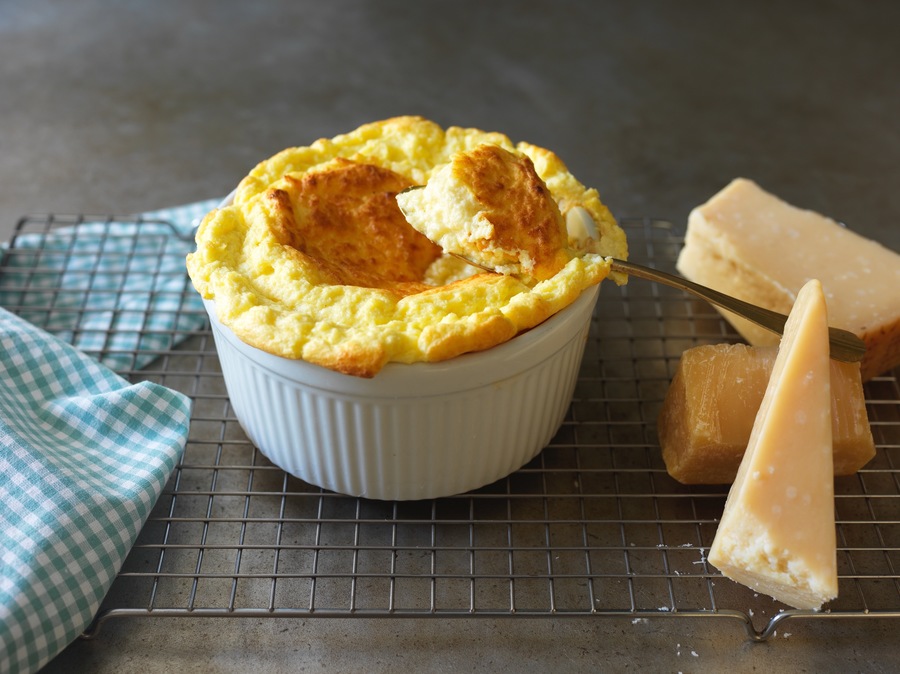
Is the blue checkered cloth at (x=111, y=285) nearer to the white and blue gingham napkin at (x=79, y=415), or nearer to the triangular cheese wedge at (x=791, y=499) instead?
the white and blue gingham napkin at (x=79, y=415)

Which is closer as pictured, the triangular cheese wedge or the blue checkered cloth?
the triangular cheese wedge

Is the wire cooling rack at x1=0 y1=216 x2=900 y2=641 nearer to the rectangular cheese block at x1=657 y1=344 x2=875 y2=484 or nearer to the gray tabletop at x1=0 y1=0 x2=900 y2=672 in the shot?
the rectangular cheese block at x1=657 y1=344 x2=875 y2=484

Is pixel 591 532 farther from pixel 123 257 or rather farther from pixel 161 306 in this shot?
pixel 123 257

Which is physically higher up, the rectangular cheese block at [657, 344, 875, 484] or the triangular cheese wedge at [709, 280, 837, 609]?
the triangular cheese wedge at [709, 280, 837, 609]

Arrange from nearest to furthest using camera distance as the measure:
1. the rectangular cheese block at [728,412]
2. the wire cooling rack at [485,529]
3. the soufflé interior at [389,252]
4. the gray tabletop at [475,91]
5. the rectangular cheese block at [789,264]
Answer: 1. the soufflé interior at [389,252]
2. the wire cooling rack at [485,529]
3. the rectangular cheese block at [728,412]
4. the rectangular cheese block at [789,264]
5. the gray tabletop at [475,91]

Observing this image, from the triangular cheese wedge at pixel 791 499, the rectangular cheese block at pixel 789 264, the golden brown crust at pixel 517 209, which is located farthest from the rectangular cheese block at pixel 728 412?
the golden brown crust at pixel 517 209

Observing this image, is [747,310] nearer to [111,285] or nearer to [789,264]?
[789,264]

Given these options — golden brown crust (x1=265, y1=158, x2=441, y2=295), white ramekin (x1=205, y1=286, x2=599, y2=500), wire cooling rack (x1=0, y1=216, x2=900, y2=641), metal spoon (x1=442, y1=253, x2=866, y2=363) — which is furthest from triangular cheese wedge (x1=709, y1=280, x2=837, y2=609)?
golden brown crust (x1=265, y1=158, x2=441, y2=295)
